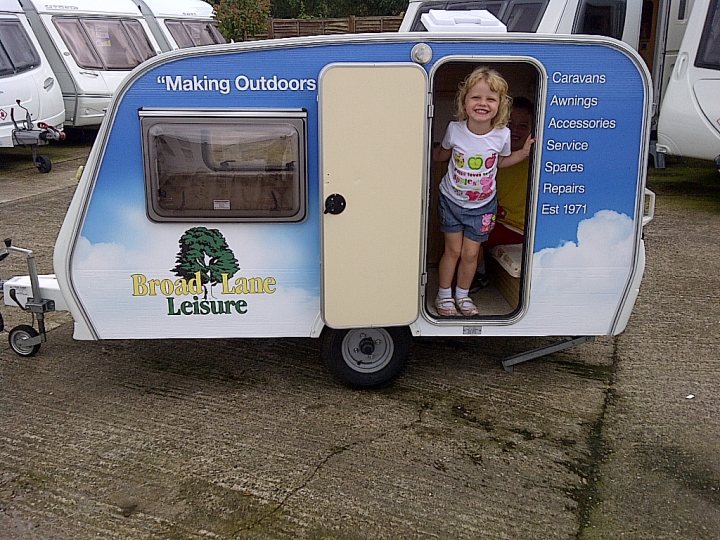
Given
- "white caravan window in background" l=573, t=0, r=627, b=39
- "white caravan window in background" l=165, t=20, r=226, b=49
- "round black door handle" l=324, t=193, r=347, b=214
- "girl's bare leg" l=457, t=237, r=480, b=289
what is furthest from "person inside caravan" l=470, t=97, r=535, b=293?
"white caravan window in background" l=165, t=20, r=226, b=49

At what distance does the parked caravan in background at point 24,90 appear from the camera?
36.3 ft

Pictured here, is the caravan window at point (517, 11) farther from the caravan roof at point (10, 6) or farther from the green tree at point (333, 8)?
the green tree at point (333, 8)

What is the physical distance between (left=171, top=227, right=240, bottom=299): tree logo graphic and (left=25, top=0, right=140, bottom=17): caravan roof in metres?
10.9

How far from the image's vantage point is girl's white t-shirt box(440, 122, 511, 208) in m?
4.09

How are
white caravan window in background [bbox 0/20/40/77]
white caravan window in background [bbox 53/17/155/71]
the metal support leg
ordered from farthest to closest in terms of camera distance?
white caravan window in background [bbox 53/17/155/71]
white caravan window in background [bbox 0/20/40/77]
the metal support leg

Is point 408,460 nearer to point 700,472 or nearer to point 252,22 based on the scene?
point 700,472

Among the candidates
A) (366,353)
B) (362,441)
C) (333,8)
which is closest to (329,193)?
(366,353)

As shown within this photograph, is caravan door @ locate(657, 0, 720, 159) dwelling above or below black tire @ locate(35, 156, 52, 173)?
above

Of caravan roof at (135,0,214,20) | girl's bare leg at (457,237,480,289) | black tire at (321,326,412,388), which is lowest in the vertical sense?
black tire at (321,326,412,388)

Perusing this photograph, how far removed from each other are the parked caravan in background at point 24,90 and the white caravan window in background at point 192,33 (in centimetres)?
362

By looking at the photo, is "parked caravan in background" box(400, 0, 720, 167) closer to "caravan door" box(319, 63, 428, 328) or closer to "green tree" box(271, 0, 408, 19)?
"caravan door" box(319, 63, 428, 328)

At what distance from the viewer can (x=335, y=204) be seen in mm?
3855

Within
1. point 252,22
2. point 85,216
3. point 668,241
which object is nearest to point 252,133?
point 85,216

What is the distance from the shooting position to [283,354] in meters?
4.87
